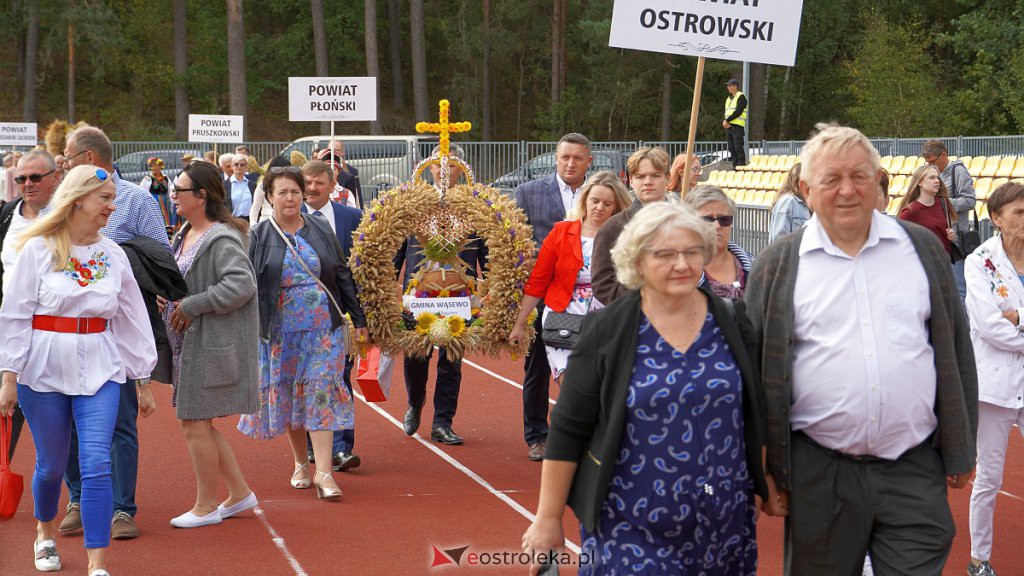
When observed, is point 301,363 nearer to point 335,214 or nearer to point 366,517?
point 366,517

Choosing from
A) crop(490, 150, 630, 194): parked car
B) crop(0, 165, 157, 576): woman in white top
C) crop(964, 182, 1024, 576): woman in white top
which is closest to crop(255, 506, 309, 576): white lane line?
crop(0, 165, 157, 576): woman in white top

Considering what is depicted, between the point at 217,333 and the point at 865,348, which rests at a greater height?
the point at 865,348

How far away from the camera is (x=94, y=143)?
6.85 metres

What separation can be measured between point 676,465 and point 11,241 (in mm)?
3880

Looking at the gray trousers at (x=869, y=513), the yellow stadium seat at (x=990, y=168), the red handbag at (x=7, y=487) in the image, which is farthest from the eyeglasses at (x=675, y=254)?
the yellow stadium seat at (x=990, y=168)

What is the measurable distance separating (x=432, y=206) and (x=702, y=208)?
9.13ft

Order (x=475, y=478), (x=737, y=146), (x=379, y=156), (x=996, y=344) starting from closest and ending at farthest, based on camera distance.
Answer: (x=996, y=344), (x=475, y=478), (x=737, y=146), (x=379, y=156)

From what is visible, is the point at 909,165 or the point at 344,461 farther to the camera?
Answer: the point at 909,165

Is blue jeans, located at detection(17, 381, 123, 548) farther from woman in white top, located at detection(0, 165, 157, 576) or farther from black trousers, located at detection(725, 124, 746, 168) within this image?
black trousers, located at detection(725, 124, 746, 168)

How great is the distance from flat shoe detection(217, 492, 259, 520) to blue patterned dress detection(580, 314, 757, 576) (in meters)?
3.72

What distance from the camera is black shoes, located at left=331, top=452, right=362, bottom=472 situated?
8.35m

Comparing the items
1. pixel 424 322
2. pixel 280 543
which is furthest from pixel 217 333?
pixel 424 322

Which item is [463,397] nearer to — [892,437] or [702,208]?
[702,208]

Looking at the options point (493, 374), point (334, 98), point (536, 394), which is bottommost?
point (493, 374)
